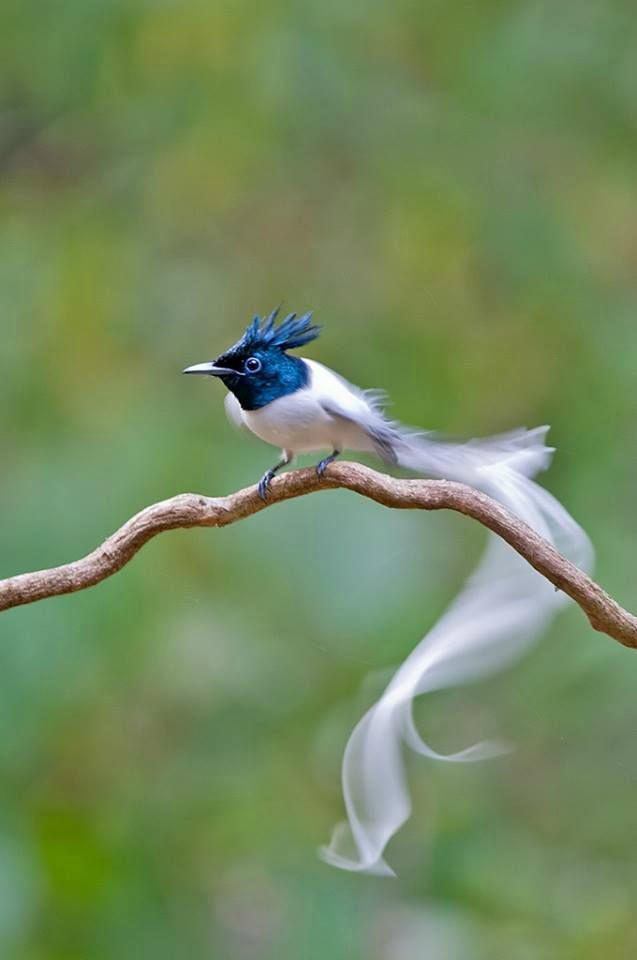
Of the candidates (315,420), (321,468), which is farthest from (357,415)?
(321,468)

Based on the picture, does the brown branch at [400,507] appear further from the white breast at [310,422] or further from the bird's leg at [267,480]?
the white breast at [310,422]

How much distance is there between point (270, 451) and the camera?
2209mm

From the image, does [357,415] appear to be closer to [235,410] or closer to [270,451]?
[235,410]

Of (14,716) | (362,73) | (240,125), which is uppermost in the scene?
(362,73)

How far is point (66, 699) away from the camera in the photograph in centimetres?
216

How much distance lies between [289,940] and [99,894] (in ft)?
1.12

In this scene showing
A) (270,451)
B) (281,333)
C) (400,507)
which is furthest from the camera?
(270,451)

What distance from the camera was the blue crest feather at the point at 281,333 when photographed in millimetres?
971

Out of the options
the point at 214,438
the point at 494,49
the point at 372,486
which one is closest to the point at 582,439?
the point at 214,438

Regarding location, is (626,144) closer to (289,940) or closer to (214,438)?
(214,438)

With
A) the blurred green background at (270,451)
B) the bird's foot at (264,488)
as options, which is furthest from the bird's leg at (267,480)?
the blurred green background at (270,451)

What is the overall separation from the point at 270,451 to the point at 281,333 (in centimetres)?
120

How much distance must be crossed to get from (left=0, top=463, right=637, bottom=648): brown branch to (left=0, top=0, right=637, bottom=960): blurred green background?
1.32m

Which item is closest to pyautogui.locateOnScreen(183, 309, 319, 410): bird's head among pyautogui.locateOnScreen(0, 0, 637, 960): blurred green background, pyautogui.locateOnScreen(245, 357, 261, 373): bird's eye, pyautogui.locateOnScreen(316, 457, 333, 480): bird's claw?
pyautogui.locateOnScreen(245, 357, 261, 373): bird's eye
